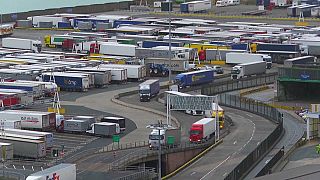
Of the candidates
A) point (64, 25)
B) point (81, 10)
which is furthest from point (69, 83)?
point (81, 10)

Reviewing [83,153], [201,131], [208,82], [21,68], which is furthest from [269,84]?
[83,153]

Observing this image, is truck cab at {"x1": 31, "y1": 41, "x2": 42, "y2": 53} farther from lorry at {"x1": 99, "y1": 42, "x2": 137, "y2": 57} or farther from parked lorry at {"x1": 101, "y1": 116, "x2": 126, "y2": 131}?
parked lorry at {"x1": 101, "y1": 116, "x2": 126, "y2": 131}

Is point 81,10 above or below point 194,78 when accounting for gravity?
above

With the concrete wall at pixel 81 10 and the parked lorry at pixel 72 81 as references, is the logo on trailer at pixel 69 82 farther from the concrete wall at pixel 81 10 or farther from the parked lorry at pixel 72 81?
the concrete wall at pixel 81 10

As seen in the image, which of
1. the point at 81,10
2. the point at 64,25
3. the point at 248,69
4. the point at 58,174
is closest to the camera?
the point at 58,174

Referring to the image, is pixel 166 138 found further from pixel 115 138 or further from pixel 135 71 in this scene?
pixel 135 71

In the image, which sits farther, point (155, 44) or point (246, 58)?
point (155, 44)

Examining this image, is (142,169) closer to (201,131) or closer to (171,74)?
(201,131)

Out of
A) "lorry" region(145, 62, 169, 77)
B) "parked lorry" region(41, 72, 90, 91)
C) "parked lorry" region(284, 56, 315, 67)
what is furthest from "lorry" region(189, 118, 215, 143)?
"lorry" region(145, 62, 169, 77)

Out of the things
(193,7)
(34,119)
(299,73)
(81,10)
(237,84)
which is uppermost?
(193,7)
